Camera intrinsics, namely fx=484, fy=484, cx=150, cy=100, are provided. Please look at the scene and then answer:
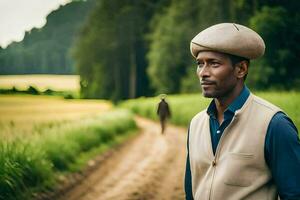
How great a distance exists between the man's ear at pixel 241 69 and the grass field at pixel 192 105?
846 cm

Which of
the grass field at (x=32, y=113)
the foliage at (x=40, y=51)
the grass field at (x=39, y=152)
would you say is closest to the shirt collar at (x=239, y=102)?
the grass field at (x=39, y=152)

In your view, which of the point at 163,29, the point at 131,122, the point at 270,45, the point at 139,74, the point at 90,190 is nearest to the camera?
the point at 90,190

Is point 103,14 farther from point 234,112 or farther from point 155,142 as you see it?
point 234,112

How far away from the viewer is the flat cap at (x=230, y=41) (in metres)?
2.07

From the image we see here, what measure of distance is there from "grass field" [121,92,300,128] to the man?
847 centimetres

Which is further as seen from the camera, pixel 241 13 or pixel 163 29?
pixel 163 29

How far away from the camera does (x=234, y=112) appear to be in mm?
2117

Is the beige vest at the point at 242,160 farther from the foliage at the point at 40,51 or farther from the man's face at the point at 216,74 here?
the foliage at the point at 40,51

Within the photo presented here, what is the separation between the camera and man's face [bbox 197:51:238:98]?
214 cm

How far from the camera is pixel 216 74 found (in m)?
2.16

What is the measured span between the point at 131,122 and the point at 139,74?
31.5 metres

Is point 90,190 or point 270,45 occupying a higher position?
point 270,45

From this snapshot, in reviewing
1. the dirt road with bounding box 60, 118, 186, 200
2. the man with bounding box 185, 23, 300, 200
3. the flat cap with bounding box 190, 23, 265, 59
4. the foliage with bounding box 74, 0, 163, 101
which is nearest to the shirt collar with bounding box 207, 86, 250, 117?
the man with bounding box 185, 23, 300, 200

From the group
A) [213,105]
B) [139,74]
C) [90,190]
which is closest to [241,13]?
[139,74]
